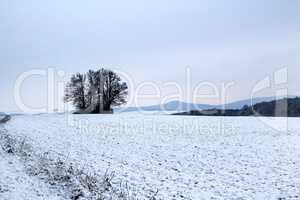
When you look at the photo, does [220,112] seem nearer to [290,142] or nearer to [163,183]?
[290,142]

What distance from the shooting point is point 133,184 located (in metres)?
8.69

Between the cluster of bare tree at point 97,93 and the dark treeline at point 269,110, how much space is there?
16.8m

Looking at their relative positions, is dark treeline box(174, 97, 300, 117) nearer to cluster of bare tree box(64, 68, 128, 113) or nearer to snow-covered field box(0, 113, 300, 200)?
cluster of bare tree box(64, 68, 128, 113)

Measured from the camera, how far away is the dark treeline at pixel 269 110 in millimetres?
45656

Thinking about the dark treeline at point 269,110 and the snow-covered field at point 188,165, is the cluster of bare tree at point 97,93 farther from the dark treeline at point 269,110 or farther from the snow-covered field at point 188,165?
the snow-covered field at point 188,165

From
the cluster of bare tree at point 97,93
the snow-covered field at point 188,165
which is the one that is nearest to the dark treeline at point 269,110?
the cluster of bare tree at point 97,93

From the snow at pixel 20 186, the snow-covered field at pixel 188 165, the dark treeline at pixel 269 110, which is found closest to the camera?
the snow at pixel 20 186

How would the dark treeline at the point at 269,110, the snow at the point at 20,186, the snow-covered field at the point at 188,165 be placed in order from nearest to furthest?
1. the snow at the point at 20,186
2. the snow-covered field at the point at 188,165
3. the dark treeline at the point at 269,110

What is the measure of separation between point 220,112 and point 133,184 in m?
38.1

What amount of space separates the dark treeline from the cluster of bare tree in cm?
1675

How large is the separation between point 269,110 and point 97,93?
35.7 meters

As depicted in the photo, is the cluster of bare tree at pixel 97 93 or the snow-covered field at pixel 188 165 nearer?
the snow-covered field at pixel 188 165

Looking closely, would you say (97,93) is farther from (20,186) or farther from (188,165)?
(20,186)

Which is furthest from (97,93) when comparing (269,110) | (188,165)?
(188,165)
